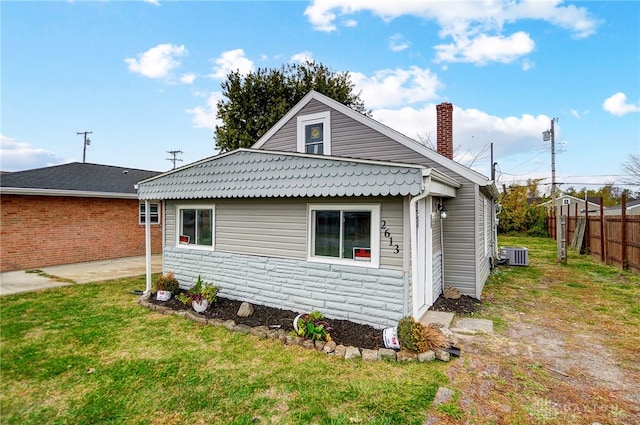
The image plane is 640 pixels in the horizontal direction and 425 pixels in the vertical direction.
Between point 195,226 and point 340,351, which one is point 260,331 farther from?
point 195,226

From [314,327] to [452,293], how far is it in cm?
378

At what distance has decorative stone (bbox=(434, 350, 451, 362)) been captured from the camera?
13.5ft

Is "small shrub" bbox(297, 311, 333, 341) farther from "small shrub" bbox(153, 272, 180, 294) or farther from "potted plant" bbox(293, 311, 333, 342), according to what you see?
"small shrub" bbox(153, 272, 180, 294)

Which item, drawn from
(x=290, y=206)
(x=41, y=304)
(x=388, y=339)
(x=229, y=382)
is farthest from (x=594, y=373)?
(x=41, y=304)

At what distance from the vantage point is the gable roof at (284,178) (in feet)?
14.2

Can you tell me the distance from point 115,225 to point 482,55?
16125 mm

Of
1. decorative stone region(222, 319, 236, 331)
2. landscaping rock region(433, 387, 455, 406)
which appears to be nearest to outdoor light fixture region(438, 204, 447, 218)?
landscaping rock region(433, 387, 455, 406)

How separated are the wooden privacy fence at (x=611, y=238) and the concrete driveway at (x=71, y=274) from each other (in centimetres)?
1524

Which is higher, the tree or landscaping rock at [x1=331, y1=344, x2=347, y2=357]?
the tree

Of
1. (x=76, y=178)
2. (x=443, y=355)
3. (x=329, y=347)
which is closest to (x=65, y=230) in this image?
(x=76, y=178)

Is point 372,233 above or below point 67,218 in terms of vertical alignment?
below

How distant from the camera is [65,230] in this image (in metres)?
11.3

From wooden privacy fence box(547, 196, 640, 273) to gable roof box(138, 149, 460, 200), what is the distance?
7.68 meters

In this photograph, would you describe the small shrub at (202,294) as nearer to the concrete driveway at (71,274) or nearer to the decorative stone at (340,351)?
the decorative stone at (340,351)
